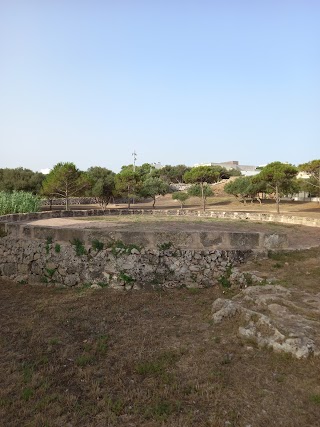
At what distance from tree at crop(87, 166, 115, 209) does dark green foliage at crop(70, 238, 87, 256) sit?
27.1 meters

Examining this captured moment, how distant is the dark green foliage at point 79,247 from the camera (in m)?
12.3

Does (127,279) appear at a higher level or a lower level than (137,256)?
lower

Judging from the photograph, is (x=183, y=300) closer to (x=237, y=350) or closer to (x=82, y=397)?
(x=237, y=350)

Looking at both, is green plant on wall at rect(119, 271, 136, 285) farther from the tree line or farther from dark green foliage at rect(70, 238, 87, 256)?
the tree line

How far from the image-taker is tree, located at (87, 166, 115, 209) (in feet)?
136

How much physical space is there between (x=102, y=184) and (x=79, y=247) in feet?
99.8

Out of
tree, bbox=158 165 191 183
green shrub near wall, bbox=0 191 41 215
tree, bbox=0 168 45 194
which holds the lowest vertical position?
green shrub near wall, bbox=0 191 41 215

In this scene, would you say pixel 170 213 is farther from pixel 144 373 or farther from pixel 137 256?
pixel 144 373


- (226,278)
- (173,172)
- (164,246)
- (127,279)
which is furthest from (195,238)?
(173,172)

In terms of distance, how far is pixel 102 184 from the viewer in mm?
42062

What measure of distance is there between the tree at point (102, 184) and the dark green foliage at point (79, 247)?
27.1 meters

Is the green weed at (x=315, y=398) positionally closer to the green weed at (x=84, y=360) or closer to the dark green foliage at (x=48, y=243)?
the green weed at (x=84, y=360)

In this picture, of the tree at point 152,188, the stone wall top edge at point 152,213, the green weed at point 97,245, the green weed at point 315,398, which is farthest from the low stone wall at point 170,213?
the tree at point 152,188

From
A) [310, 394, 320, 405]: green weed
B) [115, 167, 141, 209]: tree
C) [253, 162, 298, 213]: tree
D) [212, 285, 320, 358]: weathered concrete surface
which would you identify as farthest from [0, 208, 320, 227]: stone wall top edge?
[310, 394, 320, 405]: green weed
